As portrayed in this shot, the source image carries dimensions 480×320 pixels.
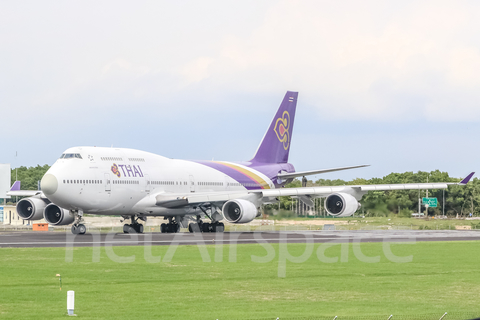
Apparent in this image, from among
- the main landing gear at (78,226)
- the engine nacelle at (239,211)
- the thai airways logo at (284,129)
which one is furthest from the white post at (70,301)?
the thai airways logo at (284,129)

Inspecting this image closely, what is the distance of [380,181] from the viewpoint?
108000mm

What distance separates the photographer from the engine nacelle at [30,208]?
49.2 meters

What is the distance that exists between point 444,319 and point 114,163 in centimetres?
3179

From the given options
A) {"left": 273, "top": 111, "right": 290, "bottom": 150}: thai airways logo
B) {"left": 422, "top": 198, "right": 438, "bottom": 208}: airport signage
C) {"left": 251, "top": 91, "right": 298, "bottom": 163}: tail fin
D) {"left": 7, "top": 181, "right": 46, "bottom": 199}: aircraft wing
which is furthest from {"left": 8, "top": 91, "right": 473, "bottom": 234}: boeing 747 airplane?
{"left": 422, "top": 198, "right": 438, "bottom": 208}: airport signage

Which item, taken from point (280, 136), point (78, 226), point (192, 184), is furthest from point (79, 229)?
point (280, 136)

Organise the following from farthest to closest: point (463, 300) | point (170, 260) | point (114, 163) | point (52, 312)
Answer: point (114, 163) < point (170, 260) < point (463, 300) < point (52, 312)

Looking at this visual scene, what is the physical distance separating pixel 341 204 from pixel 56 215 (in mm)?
19938

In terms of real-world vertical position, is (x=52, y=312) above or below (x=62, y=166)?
below

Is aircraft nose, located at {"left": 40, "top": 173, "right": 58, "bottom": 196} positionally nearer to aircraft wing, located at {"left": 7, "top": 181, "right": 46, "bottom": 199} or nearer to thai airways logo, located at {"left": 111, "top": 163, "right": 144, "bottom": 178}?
thai airways logo, located at {"left": 111, "top": 163, "right": 144, "bottom": 178}

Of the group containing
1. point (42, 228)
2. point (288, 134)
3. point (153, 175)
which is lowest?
point (42, 228)

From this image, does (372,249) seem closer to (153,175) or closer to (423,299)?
(423,299)

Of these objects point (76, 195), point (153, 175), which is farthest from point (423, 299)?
point (153, 175)

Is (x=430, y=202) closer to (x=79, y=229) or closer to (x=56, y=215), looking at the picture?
(x=56, y=215)

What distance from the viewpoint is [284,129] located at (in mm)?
64688
